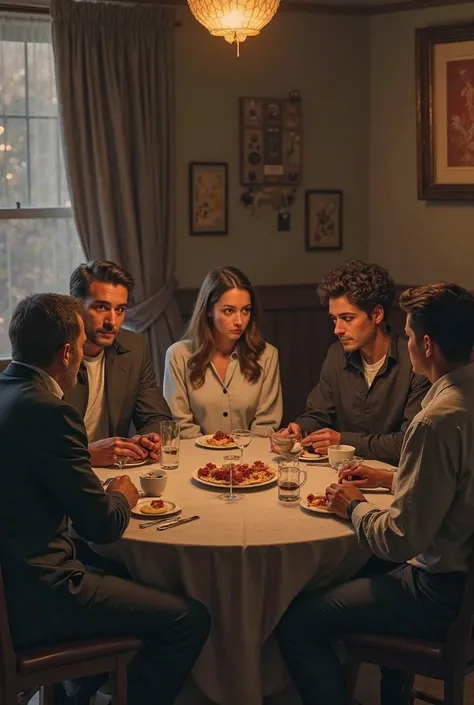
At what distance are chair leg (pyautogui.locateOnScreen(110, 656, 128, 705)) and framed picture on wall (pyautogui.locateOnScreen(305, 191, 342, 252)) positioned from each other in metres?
3.01

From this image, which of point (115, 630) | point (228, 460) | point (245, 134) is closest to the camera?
point (115, 630)

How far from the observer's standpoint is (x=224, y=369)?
357 cm

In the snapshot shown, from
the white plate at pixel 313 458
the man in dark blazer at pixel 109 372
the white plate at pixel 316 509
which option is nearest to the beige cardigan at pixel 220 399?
the man in dark blazer at pixel 109 372

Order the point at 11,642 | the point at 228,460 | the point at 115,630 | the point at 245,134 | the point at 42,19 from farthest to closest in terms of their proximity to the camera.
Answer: the point at 245,134
the point at 42,19
the point at 228,460
the point at 115,630
the point at 11,642

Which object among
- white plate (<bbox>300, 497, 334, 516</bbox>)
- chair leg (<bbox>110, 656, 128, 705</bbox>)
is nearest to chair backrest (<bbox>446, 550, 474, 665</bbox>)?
white plate (<bbox>300, 497, 334, 516</bbox>)

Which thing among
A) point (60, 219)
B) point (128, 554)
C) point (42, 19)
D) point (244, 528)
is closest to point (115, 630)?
point (128, 554)

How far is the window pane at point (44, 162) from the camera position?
4.34 metres

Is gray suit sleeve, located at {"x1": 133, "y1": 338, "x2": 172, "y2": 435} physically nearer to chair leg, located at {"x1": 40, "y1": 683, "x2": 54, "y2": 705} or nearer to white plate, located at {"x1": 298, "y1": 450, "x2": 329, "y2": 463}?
white plate, located at {"x1": 298, "y1": 450, "x2": 329, "y2": 463}

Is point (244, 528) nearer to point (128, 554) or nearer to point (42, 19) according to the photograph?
point (128, 554)

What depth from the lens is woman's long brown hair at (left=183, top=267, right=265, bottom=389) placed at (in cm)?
353

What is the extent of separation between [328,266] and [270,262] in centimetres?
34

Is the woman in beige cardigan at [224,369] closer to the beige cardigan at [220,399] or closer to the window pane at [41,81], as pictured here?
the beige cardigan at [220,399]

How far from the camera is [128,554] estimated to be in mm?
2420

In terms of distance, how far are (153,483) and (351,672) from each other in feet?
2.40
